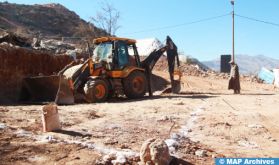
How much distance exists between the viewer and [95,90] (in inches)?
539

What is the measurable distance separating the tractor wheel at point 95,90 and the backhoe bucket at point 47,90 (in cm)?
62

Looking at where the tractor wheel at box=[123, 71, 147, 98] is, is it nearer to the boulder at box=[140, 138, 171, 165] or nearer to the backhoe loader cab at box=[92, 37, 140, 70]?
the backhoe loader cab at box=[92, 37, 140, 70]

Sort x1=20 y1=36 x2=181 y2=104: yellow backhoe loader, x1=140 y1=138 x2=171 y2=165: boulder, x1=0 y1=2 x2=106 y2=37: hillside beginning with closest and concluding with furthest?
x1=140 y1=138 x2=171 y2=165: boulder, x1=20 y1=36 x2=181 y2=104: yellow backhoe loader, x1=0 y1=2 x2=106 y2=37: hillside

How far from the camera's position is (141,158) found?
218 inches

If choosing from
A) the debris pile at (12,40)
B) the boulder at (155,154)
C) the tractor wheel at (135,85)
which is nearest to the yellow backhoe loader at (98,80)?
the tractor wheel at (135,85)

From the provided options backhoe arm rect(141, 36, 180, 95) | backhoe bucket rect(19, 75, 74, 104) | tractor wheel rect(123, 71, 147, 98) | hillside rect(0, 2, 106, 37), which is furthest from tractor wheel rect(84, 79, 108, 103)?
hillside rect(0, 2, 106, 37)

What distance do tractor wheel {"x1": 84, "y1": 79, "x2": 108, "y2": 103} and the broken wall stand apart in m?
3.02

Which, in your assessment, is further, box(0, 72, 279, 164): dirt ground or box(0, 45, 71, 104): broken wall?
box(0, 45, 71, 104): broken wall

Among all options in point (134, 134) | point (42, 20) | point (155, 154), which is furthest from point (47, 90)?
point (42, 20)

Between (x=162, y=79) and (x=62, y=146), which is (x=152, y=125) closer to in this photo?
(x=62, y=146)

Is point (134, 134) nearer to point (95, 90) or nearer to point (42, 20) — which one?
point (95, 90)

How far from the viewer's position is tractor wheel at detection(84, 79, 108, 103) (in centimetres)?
1358

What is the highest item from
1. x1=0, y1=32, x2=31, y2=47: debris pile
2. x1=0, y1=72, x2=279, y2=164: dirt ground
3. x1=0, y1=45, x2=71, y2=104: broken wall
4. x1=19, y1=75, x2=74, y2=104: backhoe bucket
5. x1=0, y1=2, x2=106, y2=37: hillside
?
x1=0, y1=2, x2=106, y2=37: hillside

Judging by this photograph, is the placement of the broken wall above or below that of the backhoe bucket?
above
